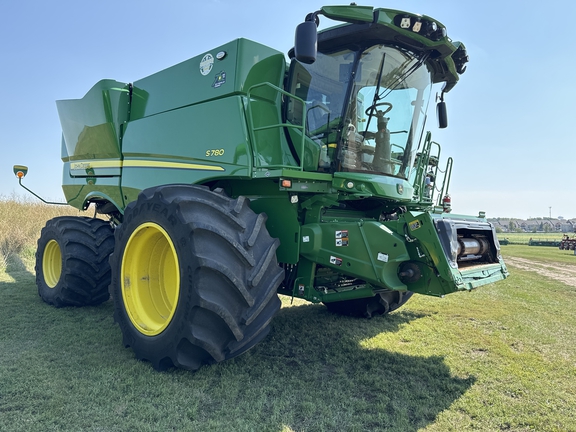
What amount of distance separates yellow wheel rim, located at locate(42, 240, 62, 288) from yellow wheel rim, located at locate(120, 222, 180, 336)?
9.20ft

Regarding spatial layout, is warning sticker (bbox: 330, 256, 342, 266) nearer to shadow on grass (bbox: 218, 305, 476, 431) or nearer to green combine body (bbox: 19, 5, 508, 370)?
green combine body (bbox: 19, 5, 508, 370)

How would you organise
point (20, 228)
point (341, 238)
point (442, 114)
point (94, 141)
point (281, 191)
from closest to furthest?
1. point (341, 238)
2. point (281, 191)
3. point (442, 114)
4. point (94, 141)
5. point (20, 228)

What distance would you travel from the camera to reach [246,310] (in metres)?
3.05

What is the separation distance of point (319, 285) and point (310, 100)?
1.85 meters

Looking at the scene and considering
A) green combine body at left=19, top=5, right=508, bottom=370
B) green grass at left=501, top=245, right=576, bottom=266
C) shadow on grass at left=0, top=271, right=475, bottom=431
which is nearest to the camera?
shadow on grass at left=0, top=271, right=475, bottom=431

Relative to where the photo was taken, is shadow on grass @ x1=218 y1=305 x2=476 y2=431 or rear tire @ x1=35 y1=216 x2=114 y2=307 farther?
rear tire @ x1=35 y1=216 x2=114 y2=307

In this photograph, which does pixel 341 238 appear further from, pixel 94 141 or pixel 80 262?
pixel 94 141

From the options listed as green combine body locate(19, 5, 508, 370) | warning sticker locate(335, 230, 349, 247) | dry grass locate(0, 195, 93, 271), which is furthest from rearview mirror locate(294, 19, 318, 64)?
dry grass locate(0, 195, 93, 271)

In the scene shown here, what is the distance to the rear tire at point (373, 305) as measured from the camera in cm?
514

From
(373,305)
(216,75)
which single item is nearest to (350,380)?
(373,305)

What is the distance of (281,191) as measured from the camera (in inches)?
151

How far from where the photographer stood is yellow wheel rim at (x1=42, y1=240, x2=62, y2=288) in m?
5.99

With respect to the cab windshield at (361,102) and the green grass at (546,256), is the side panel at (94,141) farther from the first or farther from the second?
the green grass at (546,256)

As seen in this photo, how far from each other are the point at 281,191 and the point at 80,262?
3.13 m
